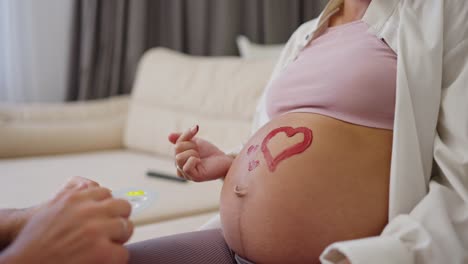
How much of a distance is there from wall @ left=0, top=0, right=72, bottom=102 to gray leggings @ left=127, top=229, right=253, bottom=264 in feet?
5.81

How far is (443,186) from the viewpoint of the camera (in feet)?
2.32

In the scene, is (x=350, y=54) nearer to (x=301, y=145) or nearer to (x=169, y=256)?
(x=301, y=145)

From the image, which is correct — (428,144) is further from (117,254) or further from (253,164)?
(117,254)

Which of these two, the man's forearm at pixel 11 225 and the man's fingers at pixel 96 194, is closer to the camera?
the man's fingers at pixel 96 194

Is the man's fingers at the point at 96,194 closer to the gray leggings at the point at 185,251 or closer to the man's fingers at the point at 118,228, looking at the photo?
the man's fingers at the point at 118,228

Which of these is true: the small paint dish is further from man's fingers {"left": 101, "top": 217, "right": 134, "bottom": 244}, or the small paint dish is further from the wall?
the wall

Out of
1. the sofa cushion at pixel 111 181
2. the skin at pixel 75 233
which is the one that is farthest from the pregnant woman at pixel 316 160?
the sofa cushion at pixel 111 181

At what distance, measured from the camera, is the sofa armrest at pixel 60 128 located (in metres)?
1.94

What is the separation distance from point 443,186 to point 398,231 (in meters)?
0.11

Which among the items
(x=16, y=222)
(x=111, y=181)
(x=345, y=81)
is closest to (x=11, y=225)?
(x=16, y=222)

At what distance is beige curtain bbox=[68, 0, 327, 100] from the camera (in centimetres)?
237

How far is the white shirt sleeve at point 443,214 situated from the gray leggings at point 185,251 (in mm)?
221

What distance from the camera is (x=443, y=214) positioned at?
0.67m

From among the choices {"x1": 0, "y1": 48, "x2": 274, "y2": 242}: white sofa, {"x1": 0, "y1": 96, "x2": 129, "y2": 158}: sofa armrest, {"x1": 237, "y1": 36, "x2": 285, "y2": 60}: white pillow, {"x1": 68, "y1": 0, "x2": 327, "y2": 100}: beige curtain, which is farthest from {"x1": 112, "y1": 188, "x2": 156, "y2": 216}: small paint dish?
{"x1": 68, "y1": 0, "x2": 327, "y2": 100}: beige curtain
